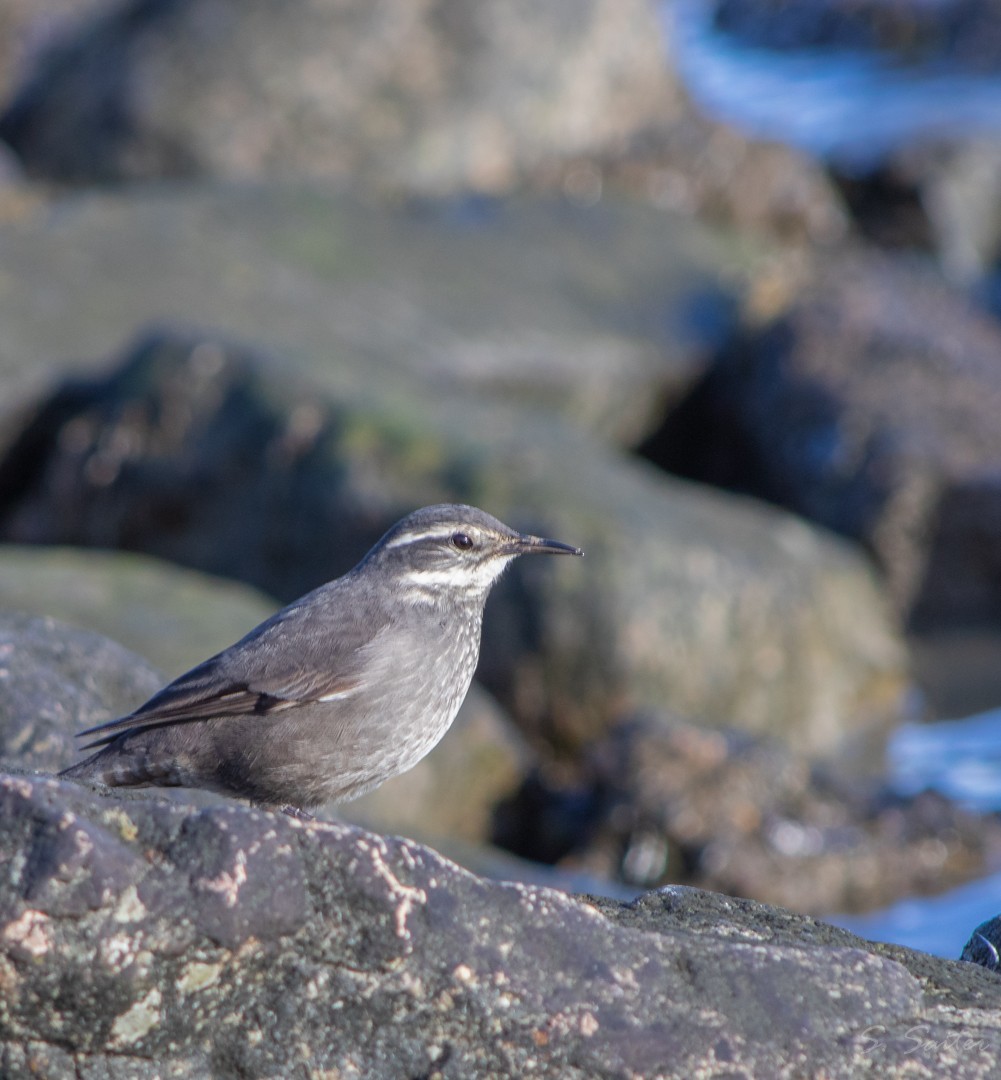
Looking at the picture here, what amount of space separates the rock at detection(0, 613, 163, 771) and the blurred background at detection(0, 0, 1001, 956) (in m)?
0.02

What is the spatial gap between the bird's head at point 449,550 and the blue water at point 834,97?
15199 mm

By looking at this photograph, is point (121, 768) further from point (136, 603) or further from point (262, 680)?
point (136, 603)

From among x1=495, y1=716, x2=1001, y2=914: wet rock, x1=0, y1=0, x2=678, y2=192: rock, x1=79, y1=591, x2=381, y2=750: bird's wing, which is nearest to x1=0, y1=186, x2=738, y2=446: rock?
x1=0, y1=0, x2=678, y2=192: rock

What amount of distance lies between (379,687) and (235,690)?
53cm

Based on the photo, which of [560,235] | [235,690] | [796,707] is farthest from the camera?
[560,235]

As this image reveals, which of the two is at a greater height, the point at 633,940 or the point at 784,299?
the point at 633,940

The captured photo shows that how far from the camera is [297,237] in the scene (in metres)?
16.5

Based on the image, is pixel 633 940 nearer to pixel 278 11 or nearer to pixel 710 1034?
pixel 710 1034

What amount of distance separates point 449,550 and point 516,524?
4.80 metres

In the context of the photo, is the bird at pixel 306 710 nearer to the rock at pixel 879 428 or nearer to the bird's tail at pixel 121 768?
the bird's tail at pixel 121 768

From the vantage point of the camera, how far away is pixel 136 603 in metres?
10.1

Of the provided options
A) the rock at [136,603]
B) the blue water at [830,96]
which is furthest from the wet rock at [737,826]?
the blue water at [830,96]

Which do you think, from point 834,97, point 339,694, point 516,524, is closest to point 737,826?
point 516,524

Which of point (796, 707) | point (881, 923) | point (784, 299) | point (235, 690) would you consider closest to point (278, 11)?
point (784, 299)
